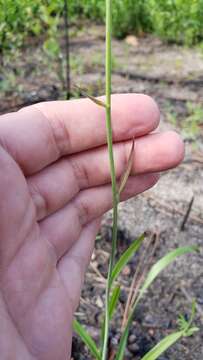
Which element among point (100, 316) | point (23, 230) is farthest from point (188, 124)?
point (23, 230)

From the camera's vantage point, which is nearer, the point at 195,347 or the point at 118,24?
the point at 195,347

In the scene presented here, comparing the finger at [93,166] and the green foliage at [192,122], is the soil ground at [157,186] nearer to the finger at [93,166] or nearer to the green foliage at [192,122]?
the green foliage at [192,122]

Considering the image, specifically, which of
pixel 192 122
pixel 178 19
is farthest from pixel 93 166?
pixel 178 19

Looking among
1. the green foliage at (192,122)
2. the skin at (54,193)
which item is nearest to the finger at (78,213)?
the skin at (54,193)

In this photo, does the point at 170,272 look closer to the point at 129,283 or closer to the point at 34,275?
the point at 129,283

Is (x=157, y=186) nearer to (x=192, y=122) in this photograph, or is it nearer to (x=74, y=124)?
(x=192, y=122)
